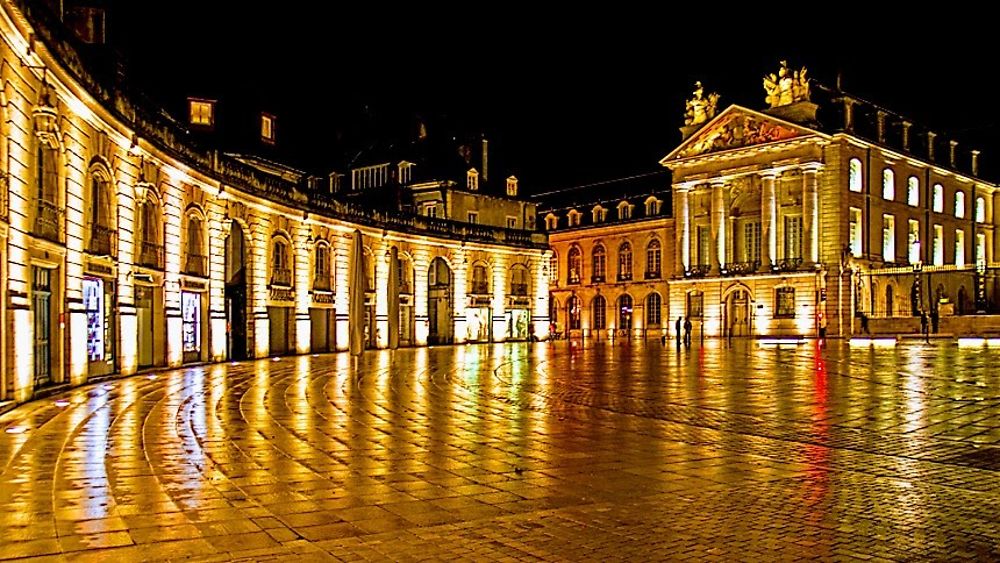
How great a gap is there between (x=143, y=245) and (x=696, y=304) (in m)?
57.9

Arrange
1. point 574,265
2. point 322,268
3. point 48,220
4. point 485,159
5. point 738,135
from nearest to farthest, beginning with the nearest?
point 48,220 < point 322,268 < point 485,159 < point 738,135 < point 574,265

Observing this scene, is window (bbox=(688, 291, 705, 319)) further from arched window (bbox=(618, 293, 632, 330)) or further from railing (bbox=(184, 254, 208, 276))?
railing (bbox=(184, 254, 208, 276))

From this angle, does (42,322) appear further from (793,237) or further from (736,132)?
(736,132)

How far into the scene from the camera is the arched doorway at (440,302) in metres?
58.5

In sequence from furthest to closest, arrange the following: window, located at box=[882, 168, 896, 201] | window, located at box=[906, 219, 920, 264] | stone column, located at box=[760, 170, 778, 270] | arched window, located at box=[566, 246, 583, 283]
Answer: arched window, located at box=[566, 246, 583, 283] < window, located at box=[906, 219, 920, 264] < window, located at box=[882, 168, 896, 201] < stone column, located at box=[760, 170, 778, 270]

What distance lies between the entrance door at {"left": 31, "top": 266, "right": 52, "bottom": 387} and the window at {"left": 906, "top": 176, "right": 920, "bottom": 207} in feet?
236

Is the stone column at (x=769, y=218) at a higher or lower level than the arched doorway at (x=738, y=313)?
higher

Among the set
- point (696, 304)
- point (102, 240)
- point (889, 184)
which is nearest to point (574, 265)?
point (696, 304)

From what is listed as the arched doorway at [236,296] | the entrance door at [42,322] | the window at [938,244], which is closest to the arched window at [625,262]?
the window at [938,244]

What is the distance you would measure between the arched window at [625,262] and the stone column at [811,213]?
19.1m

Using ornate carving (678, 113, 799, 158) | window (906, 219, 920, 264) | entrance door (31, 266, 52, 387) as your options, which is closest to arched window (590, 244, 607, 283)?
ornate carving (678, 113, 799, 158)

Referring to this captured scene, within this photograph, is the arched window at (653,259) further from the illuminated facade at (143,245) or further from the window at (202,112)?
the window at (202,112)

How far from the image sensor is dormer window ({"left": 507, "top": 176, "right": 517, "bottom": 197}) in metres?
72.0

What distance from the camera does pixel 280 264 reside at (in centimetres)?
4128
